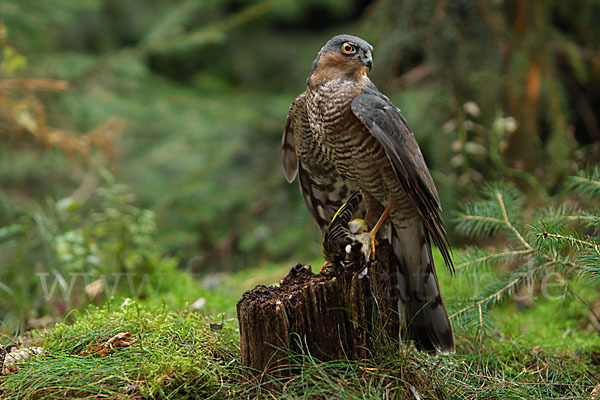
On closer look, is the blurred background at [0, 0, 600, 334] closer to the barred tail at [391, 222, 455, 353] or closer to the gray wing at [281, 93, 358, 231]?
the gray wing at [281, 93, 358, 231]

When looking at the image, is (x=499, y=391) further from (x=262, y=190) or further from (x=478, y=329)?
(x=262, y=190)

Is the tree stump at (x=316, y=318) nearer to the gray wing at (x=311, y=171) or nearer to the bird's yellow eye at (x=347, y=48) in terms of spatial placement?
the gray wing at (x=311, y=171)

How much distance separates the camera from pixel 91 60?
6215 millimetres

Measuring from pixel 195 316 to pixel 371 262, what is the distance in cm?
94

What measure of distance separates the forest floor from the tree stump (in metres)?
0.06

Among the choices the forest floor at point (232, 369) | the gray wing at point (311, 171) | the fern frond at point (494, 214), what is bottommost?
the forest floor at point (232, 369)

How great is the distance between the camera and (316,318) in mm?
2287

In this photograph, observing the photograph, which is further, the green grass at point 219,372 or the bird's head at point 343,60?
the bird's head at point 343,60

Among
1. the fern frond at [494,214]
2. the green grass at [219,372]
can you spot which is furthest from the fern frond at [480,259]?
the green grass at [219,372]

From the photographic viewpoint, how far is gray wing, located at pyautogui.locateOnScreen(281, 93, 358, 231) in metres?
3.14

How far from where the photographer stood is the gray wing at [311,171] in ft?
10.3

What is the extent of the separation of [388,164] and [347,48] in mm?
623

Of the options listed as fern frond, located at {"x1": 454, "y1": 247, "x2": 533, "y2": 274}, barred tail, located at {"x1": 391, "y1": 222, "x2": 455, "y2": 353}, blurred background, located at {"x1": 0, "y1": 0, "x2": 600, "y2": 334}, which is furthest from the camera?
blurred background, located at {"x1": 0, "y1": 0, "x2": 600, "y2": 334}

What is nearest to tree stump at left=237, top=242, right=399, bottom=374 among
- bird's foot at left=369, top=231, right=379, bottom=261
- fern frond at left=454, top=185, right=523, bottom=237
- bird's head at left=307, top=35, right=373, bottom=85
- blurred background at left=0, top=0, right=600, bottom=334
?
bird's foot at left=369, top=231, right=379, bottom=261
